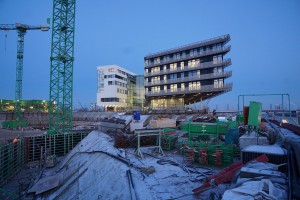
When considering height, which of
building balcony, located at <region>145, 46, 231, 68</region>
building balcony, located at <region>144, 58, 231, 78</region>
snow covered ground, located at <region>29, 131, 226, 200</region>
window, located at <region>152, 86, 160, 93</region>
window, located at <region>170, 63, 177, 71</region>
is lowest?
snow covered ground, located at <region>29, 131, 226, 200</region>

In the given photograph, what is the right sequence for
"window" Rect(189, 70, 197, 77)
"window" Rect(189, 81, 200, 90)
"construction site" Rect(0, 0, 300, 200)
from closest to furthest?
"construction site" Rect(0, 0, 300, 200) < "window" Rect(189, 81, 200, 90) < "window" Rect(189, 70, 197, 77)

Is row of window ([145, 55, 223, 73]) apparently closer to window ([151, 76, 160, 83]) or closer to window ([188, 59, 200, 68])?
window ([188, 59, 200, 68])

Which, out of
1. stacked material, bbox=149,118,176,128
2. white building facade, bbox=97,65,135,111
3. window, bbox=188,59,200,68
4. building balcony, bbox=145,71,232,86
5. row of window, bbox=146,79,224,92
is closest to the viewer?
stacked material, bbox=149,118,176,128

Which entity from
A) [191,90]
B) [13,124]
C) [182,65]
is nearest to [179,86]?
[191,90]

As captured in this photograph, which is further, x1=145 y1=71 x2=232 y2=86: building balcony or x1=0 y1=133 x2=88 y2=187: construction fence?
x1=145 y1=71 x2=232 y2=86: building balcony

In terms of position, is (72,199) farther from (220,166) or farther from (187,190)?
(220,166)

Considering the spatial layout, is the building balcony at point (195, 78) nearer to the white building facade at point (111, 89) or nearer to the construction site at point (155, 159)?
the white building facade at point (111, 89)

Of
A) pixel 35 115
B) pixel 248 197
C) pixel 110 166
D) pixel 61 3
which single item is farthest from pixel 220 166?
pixel 35 115

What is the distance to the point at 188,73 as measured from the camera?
56094 mm

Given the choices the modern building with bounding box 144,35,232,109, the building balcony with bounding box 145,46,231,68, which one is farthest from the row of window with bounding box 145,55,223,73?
the building balcony with bounding box 145,46,231,68

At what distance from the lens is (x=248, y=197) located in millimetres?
3982

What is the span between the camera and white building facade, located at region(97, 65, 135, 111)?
75.9m

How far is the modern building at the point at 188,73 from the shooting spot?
5150cm

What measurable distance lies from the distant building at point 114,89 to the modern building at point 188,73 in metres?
14.8
